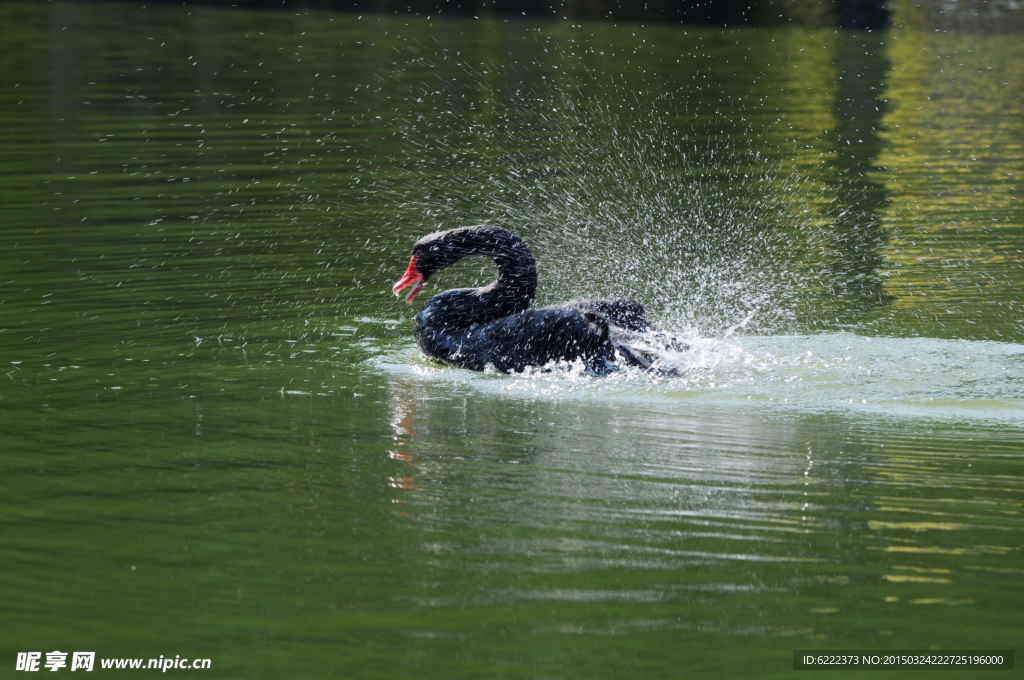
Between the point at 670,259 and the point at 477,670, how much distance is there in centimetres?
776

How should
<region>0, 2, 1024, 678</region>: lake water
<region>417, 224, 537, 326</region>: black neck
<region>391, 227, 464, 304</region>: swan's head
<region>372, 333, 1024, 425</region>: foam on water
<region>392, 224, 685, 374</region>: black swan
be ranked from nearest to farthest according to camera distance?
<region>0, 2, 1024, 678</region>: lake water, <region>372, 333, 1024, 425</region>: foam on water, <region>392, 224, 685, 374</region>: black swan, <region>417, 224, 537, 326</region>: black neck, <region>391, 227, 464, 304</region>: swan's head

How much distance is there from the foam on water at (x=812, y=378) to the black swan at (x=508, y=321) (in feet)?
0.38

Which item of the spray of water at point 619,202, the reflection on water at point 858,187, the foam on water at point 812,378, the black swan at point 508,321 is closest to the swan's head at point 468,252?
the black swan at point 508,321

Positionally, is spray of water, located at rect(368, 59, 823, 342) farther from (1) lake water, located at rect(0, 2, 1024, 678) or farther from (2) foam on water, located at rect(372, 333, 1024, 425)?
(2) foam on water, located at rect(372, 333, 1024, 425)

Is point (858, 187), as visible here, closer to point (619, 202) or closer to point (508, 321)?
point (619, 202)

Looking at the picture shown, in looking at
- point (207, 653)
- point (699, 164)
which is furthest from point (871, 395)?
point (699, 164)

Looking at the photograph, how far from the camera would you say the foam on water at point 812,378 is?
7.23 m

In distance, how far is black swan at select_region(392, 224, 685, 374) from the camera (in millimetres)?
7875

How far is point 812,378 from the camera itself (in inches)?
304

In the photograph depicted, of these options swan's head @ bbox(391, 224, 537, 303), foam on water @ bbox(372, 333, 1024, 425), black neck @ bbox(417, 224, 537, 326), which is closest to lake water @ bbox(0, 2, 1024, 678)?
foam on water @ bbox(372, 333, 1024, 425)

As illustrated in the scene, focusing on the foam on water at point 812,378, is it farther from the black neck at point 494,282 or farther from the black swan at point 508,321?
the black neck at point 494,282

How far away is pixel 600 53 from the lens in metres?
31.9

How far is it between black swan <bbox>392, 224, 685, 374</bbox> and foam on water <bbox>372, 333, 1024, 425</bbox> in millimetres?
116

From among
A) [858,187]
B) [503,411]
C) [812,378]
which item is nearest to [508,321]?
[503,411]
